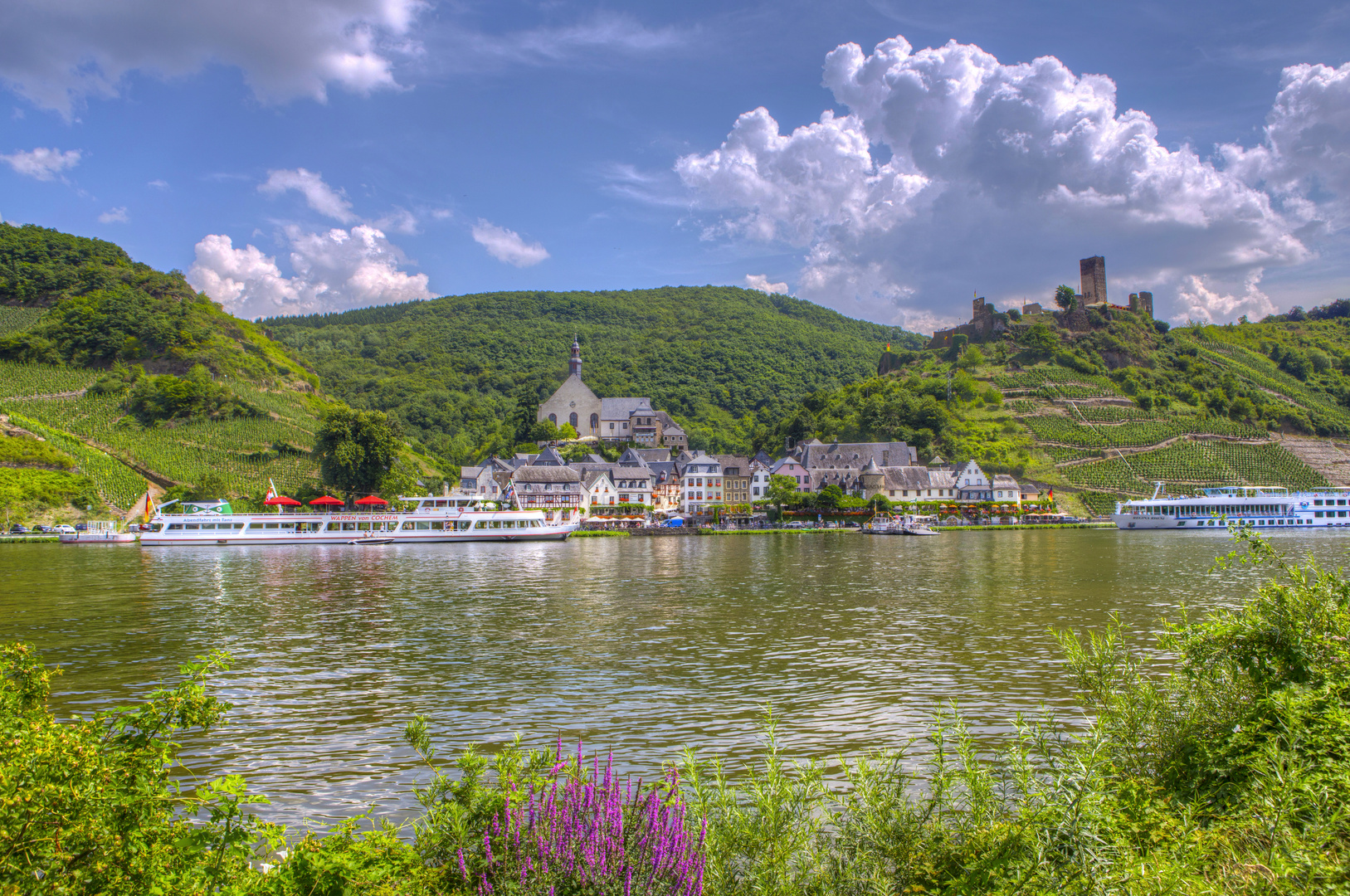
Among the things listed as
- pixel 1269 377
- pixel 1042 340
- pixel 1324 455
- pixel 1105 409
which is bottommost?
pixel 1324 455

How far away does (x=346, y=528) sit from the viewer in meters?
73.2

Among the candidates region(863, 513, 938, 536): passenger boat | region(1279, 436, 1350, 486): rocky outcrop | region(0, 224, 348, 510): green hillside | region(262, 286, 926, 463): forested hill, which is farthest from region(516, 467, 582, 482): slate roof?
region(1279, 436, 1350, 486): rocky outcrop

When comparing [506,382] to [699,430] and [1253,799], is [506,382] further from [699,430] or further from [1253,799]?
[1253,799]

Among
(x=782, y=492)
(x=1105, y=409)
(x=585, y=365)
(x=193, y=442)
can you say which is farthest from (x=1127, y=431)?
(x=193, y=442)

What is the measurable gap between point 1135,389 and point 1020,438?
103ft

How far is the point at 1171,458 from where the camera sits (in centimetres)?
11281

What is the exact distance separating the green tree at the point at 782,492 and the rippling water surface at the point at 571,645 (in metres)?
47.7

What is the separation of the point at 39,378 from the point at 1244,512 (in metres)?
147

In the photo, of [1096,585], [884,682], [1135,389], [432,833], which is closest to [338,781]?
[432,833]

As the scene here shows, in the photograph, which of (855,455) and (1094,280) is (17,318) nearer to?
(855,455)

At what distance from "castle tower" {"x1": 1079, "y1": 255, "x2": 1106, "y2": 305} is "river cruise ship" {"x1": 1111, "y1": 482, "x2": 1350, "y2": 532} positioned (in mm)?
78053

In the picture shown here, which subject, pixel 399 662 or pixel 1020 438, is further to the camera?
pixel 1020 438

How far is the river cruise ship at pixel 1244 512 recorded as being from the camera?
281ft

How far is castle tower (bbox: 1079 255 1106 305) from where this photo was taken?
158m
